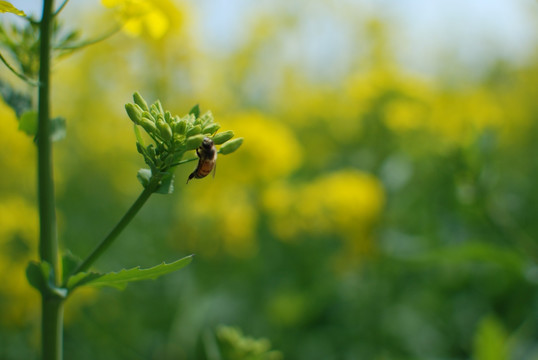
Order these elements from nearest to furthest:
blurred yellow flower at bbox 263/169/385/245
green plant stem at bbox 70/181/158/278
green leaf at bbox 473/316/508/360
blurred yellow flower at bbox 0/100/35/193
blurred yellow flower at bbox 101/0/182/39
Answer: green plant stem at bbox 70/181/158/278 < blurred yellow flower at bbox 101/0/182/39 < green leaf at bbox 473/316/508/360 < blurred yellow flower at bbox 263/169/385/245 < blurred yellow flower at bbox 0/100/35/193

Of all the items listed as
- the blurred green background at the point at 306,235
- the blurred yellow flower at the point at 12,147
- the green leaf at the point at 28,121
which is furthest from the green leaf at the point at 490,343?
the blurred yellow flower at the point at 12,147

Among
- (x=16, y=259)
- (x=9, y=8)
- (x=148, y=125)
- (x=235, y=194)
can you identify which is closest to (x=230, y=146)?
(x=148, y=125)

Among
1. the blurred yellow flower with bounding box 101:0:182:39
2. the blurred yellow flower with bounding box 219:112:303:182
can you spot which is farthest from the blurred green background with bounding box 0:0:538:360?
the blurred yellow flower with bounding box 101:0:182:39

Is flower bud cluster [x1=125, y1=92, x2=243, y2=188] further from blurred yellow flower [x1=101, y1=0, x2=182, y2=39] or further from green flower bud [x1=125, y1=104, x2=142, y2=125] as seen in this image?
blurred yellow flower [x1=101, y1=0, x2=182, y2=39]

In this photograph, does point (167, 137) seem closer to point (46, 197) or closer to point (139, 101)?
point (139, 101)

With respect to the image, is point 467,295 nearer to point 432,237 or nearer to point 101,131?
point 432,237
